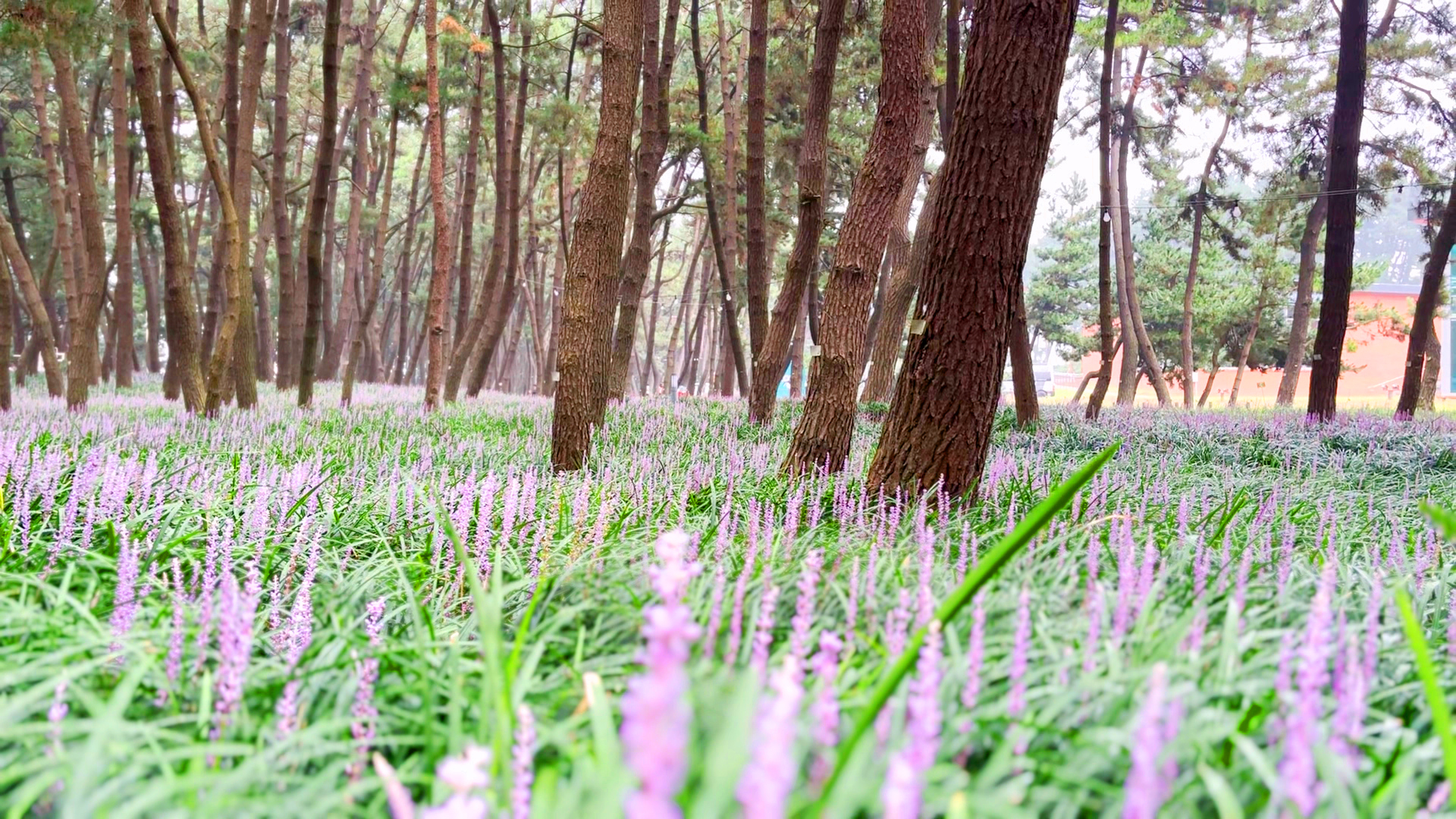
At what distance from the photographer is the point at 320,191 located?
9953 millimetres

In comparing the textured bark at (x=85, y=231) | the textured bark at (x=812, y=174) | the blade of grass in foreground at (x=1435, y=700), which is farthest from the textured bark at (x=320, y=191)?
the blade of grass in foreground at (x=1435, y=700)

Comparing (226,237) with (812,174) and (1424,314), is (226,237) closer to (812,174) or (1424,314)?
(812,174)

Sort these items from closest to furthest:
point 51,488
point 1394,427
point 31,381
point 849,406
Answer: point 51,488
point 849,406
point 1394,427
point 31,381

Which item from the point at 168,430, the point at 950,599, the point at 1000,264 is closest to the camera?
the point at 950,599

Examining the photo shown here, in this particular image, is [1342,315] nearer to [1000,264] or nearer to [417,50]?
[1000,264]

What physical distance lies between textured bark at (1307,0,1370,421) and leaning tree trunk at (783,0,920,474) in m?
8.01

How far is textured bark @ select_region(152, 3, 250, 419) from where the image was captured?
25.3 feet

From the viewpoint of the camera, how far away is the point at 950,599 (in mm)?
1245

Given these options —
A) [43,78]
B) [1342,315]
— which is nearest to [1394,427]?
[1342,315]

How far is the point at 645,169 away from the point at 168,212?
474 centimetres

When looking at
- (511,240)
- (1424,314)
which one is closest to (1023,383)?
(1424,314)

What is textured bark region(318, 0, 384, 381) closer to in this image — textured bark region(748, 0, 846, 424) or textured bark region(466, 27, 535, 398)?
textured bark region(466, 27, 535, 398)

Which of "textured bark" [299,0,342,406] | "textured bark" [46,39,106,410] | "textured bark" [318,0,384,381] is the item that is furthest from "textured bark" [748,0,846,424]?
"textured bark" [318,0,384,381]

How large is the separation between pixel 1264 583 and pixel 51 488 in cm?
428
